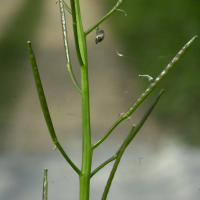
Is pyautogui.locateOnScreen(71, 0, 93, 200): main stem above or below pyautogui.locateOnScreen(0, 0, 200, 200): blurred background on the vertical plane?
below

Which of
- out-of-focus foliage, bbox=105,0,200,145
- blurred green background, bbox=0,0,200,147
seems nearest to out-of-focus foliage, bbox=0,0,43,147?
blurred green background, bbox=0,0,200,147

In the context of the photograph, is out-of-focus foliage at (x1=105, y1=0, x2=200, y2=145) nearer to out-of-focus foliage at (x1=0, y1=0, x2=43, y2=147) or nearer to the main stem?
out-of-focus foliage at (x1=0, y1=0, x2=43, y2=147)

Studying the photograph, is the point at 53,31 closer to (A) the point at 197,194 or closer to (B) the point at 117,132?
(B) the point at 117,132

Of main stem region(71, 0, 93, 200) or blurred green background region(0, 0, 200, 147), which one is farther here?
blurred green background region(0, 0, 200, 147)

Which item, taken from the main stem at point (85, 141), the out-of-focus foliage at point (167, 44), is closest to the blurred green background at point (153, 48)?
the out-of-focus foliage at point (167, 44)

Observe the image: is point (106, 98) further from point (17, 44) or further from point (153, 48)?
point (17, 44)

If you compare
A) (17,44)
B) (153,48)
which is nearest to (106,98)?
(153,48)

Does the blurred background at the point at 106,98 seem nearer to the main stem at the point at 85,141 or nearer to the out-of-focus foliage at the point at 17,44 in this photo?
the out-of-focus foliage at the point at 17,44
